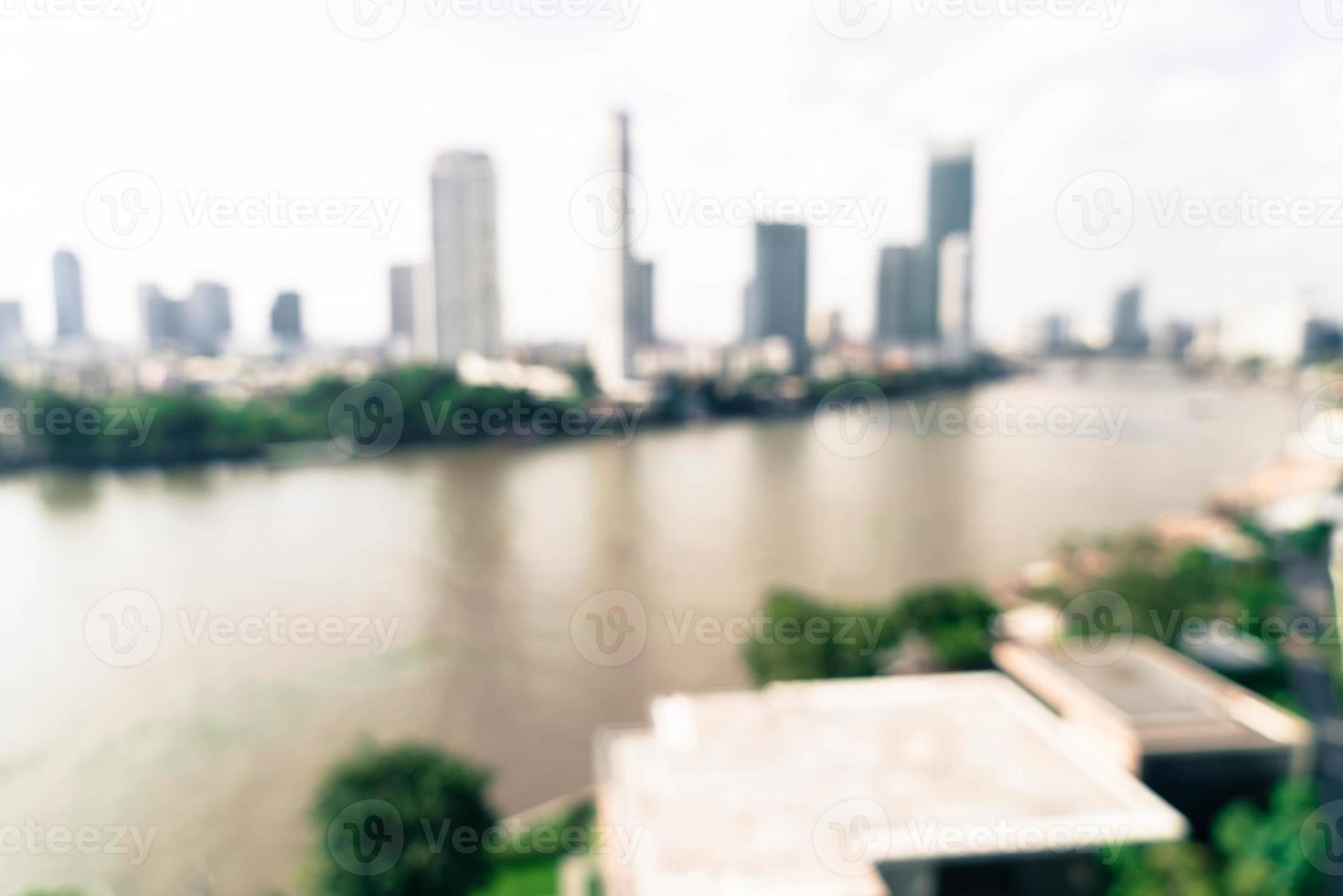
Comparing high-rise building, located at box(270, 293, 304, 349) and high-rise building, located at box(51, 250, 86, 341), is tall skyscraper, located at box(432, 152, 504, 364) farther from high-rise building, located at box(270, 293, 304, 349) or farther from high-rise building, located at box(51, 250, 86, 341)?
high-rise building, located at box(51, 250, 86, 341)

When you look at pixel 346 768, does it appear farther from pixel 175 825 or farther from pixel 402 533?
pixel 402 533

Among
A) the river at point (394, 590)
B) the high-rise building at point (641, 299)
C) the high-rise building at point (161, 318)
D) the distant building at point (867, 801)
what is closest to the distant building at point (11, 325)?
the river at point (394, 590)

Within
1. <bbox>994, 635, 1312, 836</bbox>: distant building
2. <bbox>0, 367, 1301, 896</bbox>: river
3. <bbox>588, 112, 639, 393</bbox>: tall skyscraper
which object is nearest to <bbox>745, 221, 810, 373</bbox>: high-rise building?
<bbox>588, 112, 639, 393</bbox>: tall skyscraper

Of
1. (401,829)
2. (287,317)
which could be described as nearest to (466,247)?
(287,317)

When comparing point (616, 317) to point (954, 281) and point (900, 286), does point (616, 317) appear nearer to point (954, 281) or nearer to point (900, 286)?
point (900, 286)

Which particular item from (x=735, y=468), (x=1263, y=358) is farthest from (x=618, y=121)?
(x=1263, y=358)

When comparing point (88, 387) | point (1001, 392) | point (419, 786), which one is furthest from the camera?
point (1001, 392)

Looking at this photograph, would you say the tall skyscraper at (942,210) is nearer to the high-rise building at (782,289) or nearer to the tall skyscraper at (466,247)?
the high-rise building at (782,289)
